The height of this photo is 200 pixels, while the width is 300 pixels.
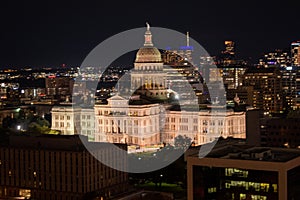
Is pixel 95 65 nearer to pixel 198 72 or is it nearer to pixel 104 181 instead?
pixel 198 72

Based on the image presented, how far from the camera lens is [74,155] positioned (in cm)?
2131

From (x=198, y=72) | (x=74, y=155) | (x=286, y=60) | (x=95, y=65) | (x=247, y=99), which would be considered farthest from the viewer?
(x=286, y=60)

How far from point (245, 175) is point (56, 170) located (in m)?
8.71

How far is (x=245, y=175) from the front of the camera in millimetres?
14695

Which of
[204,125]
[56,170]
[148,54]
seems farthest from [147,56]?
[56,170]

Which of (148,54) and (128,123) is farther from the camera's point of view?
(148,54)

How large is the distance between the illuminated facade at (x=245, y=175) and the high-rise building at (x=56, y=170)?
610 cm

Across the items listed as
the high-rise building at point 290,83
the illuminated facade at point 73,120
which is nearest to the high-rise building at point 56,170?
the illuminated facade at point 73,120

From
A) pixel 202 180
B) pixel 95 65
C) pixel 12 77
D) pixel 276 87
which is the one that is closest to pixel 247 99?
pixel 276 87

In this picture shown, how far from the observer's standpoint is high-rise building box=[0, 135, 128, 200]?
2135 cm

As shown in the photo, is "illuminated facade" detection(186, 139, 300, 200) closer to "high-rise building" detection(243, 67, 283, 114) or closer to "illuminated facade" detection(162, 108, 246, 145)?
"illuminated facade" detection(162, 108, 246, 145)

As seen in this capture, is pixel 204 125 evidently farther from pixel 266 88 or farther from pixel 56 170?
pixel 266 88

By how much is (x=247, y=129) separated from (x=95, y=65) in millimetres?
43364

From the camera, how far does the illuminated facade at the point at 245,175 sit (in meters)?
14.4
